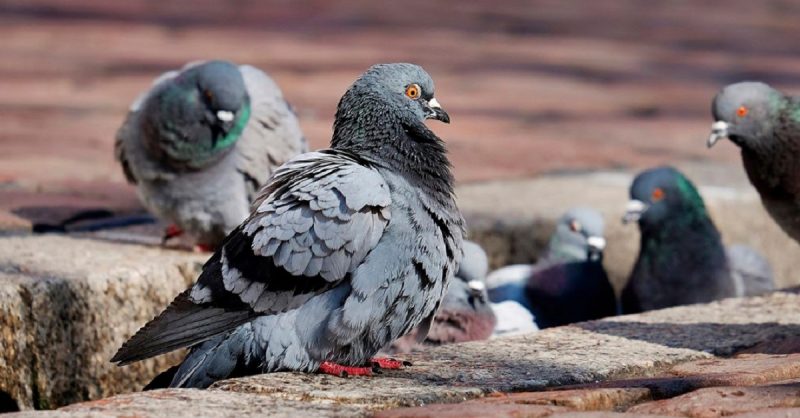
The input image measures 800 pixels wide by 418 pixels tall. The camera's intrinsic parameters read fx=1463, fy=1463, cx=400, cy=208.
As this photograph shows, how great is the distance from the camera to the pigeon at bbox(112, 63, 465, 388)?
3525 millimetres

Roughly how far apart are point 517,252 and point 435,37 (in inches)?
274

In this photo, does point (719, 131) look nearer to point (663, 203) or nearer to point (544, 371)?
point (663, 203)

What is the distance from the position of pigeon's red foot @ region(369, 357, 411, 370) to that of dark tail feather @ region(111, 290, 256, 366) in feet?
1.07

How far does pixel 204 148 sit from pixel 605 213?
1952 millimetres

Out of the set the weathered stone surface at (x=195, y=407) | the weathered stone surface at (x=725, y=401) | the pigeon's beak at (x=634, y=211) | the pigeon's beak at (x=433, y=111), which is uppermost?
the pigeon's beak at (x=433, y=111)

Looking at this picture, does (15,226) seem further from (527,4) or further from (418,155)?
(527,4)

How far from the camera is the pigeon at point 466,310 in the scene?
5.00 m

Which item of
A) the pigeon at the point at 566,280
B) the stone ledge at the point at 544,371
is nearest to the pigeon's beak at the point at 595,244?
the pigeon at the point at 566,280

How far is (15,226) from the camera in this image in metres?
5.33

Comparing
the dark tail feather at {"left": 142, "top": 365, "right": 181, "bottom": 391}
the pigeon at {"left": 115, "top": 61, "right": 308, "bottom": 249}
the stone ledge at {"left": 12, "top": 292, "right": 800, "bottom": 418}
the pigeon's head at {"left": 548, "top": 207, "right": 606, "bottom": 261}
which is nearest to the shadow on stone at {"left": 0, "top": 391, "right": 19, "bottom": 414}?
the dark tail feather at {"left": 142, "top": 365, "right": 181, "bottom": 391}

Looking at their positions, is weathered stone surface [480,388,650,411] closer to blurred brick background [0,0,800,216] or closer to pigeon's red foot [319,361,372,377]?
pigeon's red foot [319,361,372,377]

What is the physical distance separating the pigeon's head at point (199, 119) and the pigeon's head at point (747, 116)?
5.79 ft

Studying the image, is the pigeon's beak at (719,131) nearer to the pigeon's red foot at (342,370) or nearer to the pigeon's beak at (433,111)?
the pigeon's beak at (433,111)

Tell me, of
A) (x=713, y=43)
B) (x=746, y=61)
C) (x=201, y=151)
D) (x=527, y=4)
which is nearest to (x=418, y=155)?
(x=201, y=151)
